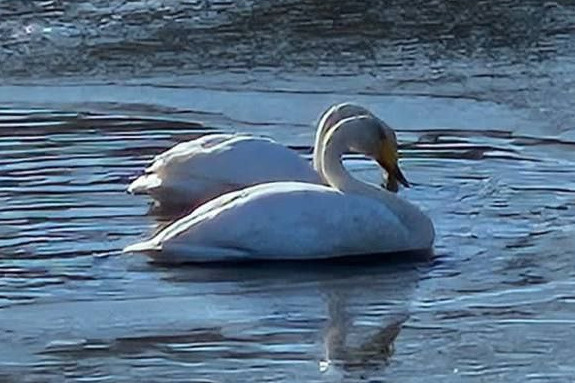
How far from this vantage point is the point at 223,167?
35.0 feet

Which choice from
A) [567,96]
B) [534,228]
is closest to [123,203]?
[534,228]

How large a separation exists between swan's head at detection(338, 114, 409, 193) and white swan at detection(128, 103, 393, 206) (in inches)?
2.6

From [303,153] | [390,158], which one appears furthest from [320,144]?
[303,153]

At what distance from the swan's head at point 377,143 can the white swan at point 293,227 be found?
0.57 m

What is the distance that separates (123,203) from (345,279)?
2099 mm

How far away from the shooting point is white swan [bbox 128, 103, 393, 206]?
10.5 metres

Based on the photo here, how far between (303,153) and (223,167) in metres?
1.23

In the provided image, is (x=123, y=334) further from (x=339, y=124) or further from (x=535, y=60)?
(x=535, y=60)

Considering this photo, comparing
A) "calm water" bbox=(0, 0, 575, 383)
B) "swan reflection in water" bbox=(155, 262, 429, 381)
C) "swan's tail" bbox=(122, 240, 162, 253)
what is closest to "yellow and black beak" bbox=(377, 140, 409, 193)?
"calm water" bbox=(0, 0, 575, 383)

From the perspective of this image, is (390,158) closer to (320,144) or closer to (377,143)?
(377,143)

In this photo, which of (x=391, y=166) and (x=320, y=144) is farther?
(x=391, y=166)

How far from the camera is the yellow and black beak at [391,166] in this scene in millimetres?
10414

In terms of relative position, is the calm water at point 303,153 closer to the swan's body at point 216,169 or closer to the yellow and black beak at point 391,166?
the yellow and black beak at point 391,166

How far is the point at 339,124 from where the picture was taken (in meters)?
9.98
